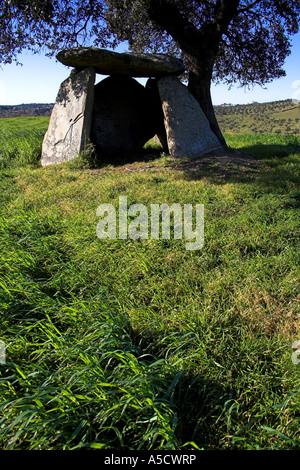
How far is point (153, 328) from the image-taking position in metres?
2.58

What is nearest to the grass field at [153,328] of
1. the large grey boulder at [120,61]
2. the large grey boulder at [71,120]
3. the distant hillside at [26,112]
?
the large grey boulder at [71,120]

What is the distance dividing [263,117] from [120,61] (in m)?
50.8

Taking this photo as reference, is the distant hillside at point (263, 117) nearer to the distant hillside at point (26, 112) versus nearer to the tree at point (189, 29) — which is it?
the distant hillside at point (26, 112)

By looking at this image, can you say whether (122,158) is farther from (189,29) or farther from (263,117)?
(263,117)

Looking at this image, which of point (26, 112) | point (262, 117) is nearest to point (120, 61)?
point (26, 112)

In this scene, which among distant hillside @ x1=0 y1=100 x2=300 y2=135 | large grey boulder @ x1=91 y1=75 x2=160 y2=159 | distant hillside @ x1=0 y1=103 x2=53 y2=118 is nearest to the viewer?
large grey boulder @ x1=91 y1=75 x2=160 y2=159

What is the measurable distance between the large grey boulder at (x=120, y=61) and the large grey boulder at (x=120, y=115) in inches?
32.9

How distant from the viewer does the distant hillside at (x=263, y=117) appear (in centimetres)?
4363

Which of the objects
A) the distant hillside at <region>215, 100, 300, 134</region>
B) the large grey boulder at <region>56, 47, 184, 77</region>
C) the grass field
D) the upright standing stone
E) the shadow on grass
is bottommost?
the grass field

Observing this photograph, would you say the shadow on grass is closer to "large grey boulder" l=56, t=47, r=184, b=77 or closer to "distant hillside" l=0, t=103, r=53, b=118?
"large grey boulder" l=56, t=47, r=184, b=77

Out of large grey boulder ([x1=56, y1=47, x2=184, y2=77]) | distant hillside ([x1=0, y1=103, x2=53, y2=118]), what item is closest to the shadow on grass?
large grey boulder ([x1=56, y1=47, x2=184, y2=77])

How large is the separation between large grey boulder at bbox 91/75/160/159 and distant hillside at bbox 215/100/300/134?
34.5 m

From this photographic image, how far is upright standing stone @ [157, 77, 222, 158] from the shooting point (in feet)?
25.5
